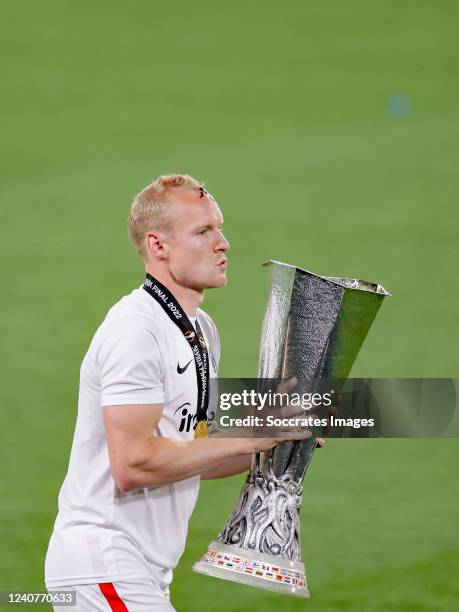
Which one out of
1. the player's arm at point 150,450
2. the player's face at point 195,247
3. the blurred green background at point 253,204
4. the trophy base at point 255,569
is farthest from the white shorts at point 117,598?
the blurred green background at point 253,204

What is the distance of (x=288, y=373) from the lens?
267 centimetres

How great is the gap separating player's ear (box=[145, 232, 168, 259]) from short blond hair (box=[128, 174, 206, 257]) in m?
0.02

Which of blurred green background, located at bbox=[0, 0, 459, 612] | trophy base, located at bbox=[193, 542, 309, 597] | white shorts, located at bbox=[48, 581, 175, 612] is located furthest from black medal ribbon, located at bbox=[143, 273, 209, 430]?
blurred green background, located at bbox=[0, 0, 459, 612]

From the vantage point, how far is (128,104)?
8750mm

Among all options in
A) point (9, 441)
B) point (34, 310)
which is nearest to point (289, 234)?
point (34, 310)

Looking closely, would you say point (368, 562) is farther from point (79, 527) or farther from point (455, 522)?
point (79, 527)

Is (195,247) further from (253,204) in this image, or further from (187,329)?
(253,204)

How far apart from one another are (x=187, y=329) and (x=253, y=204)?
202 inches

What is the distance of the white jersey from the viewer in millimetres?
2596

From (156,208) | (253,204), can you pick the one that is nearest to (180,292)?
(156,208)

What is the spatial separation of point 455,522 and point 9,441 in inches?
102

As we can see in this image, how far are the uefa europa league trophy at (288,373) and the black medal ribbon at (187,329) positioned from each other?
176 millimetres

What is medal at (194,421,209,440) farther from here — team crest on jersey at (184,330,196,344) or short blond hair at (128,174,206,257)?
short blond hair at (128,174,206,257)

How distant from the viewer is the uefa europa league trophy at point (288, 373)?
265 cm
